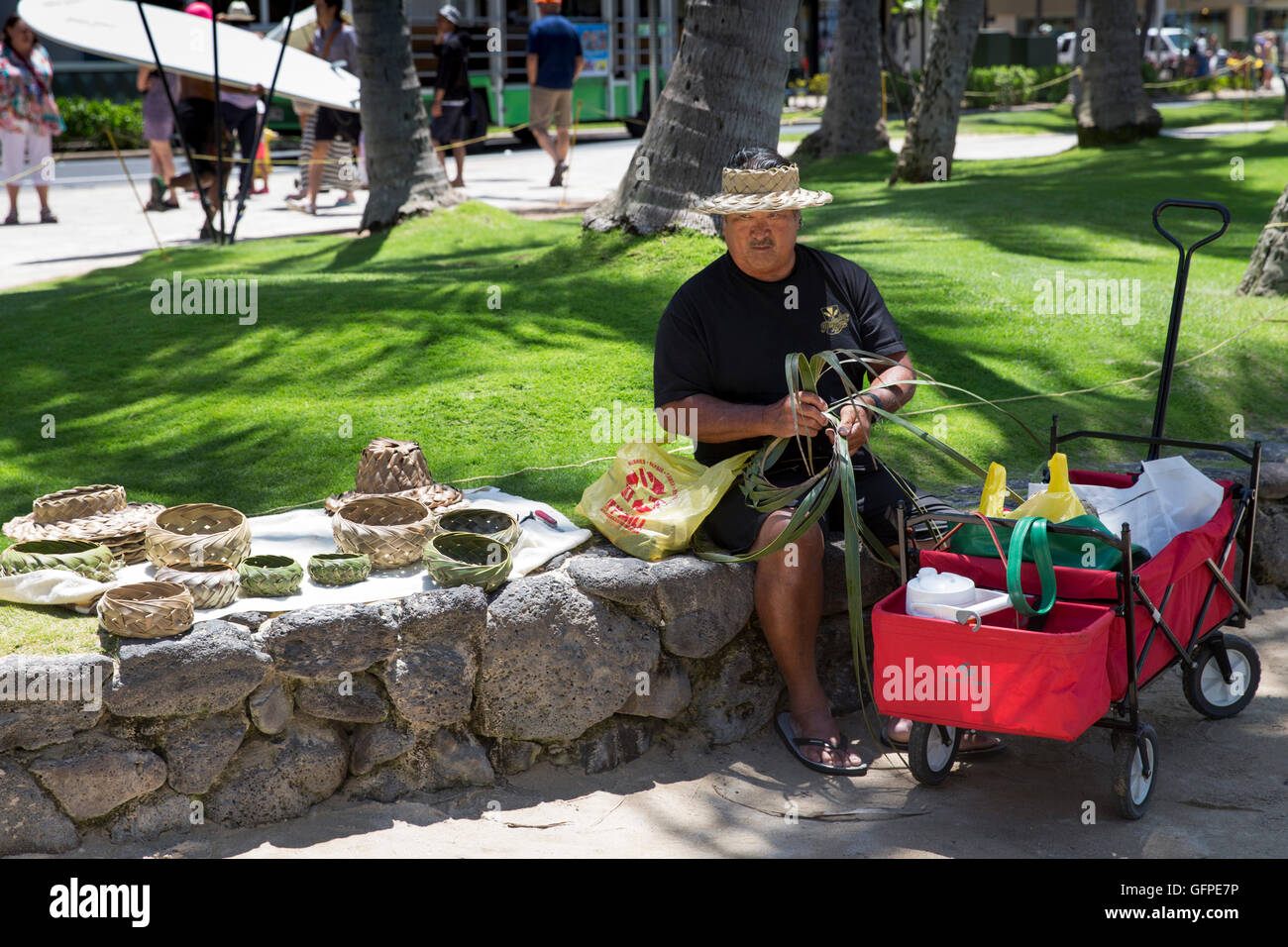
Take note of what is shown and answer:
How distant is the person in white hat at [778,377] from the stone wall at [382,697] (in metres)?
0.20

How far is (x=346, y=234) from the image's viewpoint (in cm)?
1101

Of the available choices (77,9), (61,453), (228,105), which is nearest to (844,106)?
(228,105)

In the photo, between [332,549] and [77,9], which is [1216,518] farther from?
[77,9]

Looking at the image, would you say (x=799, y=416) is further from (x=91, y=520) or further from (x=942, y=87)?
(x=942, y=87)

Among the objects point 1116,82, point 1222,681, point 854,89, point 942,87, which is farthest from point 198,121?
point 1222,681

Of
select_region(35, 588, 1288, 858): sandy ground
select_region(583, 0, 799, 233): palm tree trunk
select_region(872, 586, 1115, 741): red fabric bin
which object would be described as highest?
select_region(583, 0, 799, 233): palm tree trunk

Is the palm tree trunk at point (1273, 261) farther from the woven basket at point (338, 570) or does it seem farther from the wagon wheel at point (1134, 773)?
the woven basket at point (338, 570)

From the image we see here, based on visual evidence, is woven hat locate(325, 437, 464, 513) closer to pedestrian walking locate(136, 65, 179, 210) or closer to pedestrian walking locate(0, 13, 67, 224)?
pedestrian walking locate(136, 65, 179, 210)

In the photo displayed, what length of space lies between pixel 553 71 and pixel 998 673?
1224 cm

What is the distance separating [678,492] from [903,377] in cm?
82

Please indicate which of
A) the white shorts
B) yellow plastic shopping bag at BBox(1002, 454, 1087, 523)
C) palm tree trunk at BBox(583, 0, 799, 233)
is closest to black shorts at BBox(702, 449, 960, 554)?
yellow plastic shopping bag at BBox(1002, 454, 1087, 523)

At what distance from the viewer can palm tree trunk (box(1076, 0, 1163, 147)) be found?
48.1 feet

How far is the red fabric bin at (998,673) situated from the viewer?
318 cm

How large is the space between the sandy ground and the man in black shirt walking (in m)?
11.1
